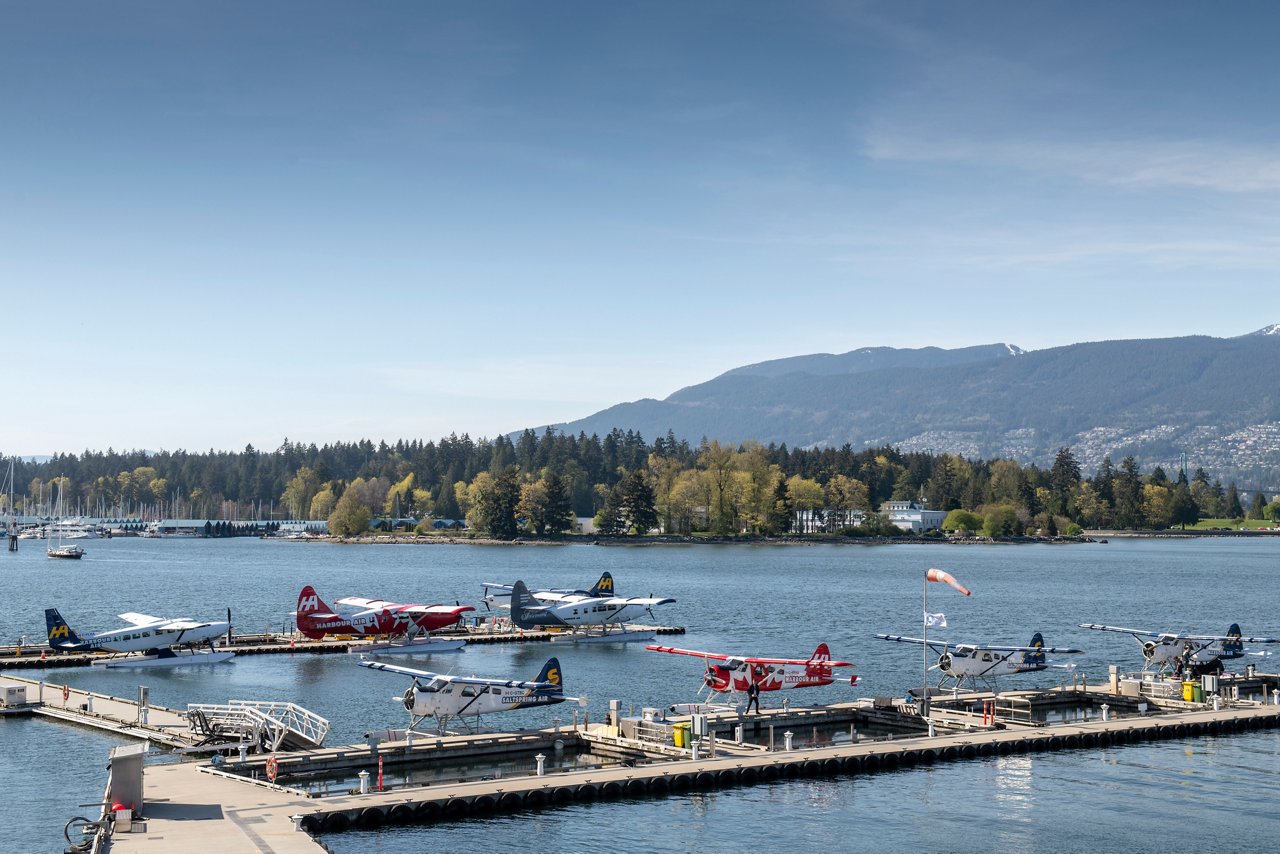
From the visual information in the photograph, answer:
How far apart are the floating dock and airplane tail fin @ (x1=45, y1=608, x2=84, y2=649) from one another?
108 ft

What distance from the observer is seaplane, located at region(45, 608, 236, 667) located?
66.9 meters

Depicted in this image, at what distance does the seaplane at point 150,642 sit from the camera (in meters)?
66.9

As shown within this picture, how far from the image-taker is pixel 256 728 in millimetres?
40812

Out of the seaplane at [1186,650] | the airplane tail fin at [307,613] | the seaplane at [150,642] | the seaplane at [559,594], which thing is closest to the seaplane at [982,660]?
the seaplane at [1186,650]

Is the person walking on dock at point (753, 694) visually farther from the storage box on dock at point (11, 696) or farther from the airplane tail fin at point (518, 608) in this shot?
the airplane tail fin at point (518, 608)

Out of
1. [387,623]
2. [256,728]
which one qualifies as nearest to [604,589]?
[387,623]

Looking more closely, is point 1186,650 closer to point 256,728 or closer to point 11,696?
point 256,728

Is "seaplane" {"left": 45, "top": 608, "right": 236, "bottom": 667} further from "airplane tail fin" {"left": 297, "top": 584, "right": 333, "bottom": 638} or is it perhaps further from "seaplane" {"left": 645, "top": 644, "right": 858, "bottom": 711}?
"seaplane" {"left": 645, "top": 644, "right": 858, "bottom": 711}

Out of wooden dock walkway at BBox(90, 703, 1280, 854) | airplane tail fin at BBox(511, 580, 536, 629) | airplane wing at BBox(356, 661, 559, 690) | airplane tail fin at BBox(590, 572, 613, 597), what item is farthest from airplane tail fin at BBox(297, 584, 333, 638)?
wooden dock walkway at BBox(90, 703, 1280, 854)

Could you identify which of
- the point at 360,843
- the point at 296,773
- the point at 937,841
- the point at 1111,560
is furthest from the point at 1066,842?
the point at 1111,560

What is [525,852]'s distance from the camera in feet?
107

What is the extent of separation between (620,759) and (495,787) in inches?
294

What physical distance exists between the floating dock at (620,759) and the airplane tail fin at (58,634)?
32.8m

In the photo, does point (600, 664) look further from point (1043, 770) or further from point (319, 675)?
point (1043, 770)
